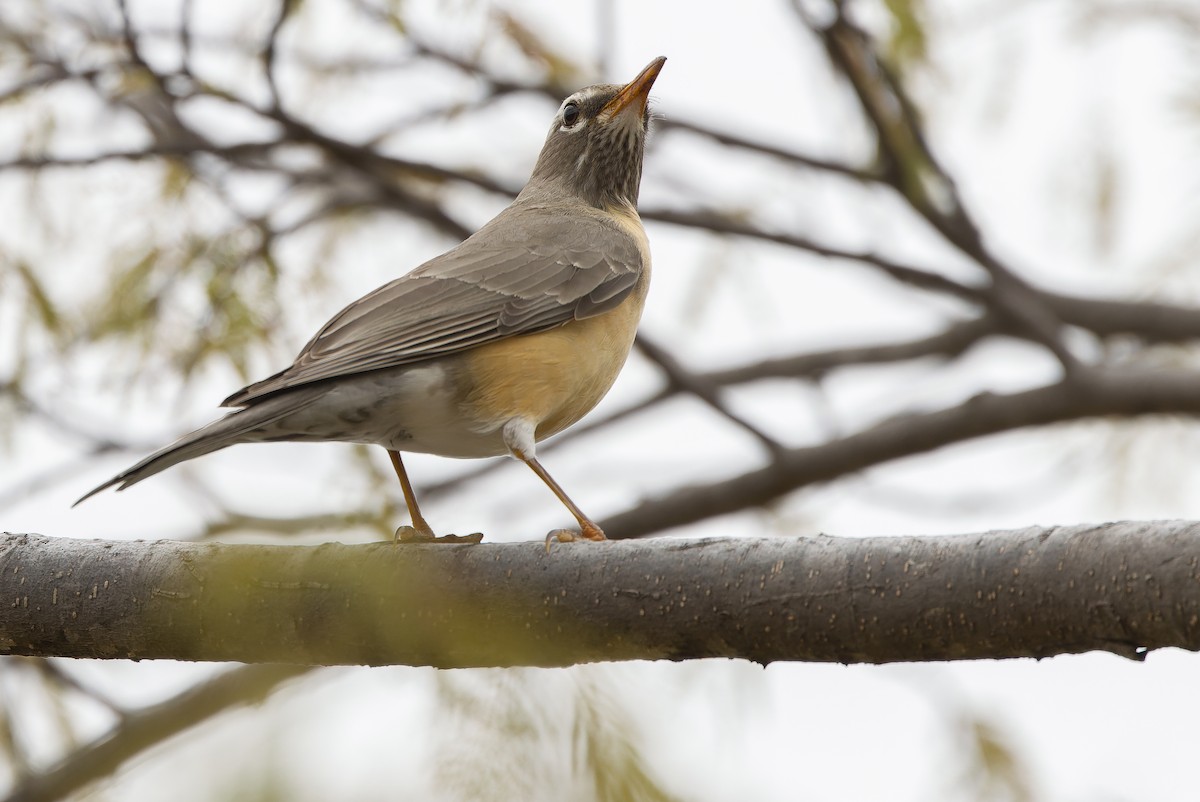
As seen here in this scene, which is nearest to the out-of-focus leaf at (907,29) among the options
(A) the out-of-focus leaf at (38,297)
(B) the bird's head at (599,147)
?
(B) the bird's head at (599,147)

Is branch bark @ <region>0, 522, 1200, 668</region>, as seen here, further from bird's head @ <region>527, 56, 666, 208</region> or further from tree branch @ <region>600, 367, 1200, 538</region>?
tree branch @ <region>600, 367, 1200, 538</region>

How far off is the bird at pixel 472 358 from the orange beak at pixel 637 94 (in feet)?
0.05

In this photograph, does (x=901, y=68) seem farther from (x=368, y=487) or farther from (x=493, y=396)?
(x=368, y=487)

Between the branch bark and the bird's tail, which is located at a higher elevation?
the bird's tail

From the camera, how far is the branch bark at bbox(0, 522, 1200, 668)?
9.29ft

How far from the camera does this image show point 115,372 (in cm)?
560

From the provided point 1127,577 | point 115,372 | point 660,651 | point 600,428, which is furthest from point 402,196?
point 1127,577

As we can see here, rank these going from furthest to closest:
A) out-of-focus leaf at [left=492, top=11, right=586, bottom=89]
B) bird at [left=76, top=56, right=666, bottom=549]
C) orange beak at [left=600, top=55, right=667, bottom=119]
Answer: orange beak at [left=600, top=55, right=667, bottom=119] < out-of-focus leaf at [left=492, top=11, right=586, bottom=89] < bird at [left=76, top=56, right=666, bottom=549]

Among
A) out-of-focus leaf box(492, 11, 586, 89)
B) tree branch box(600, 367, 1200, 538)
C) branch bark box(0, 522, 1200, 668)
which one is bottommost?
branch bark box(0, 522, 1200, 668)

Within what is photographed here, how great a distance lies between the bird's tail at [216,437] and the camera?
402cm

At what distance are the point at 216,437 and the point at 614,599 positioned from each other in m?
1.62

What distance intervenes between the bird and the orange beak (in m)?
0.01

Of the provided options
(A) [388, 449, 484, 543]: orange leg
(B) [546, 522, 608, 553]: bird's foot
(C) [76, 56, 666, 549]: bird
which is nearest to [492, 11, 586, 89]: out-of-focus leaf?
(C) [76, 56, 666, 549]: bird

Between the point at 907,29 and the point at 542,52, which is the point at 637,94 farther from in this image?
the point at 907,29
